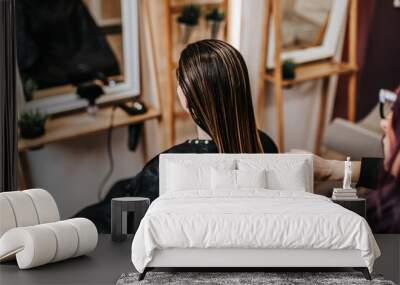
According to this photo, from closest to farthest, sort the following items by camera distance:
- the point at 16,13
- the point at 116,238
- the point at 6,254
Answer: the point at 6,254 → the point at 116,238 → the point at 16,13

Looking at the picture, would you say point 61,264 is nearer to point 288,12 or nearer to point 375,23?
point 288,12

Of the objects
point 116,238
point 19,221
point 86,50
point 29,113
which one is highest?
point 86,50

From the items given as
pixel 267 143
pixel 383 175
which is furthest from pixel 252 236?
pixel 383 175

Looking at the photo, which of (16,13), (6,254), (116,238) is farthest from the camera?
(16,13)

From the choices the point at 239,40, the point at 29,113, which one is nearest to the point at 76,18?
the point at 29,113

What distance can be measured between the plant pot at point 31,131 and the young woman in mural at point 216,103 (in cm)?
98

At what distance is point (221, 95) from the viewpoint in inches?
262

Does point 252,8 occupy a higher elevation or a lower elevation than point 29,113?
higher

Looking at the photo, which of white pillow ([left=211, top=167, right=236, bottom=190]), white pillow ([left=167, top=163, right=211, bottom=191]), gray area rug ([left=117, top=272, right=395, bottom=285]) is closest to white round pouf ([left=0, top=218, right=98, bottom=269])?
gray area rug ([left=117, top=272, right=395, bottom=285])

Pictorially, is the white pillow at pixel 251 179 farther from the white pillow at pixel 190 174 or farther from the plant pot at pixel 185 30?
the plant pot at pixel 185 30

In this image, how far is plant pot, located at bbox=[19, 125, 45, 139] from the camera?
7.14m

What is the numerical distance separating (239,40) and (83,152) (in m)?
1.72

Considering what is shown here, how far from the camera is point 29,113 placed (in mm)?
7145

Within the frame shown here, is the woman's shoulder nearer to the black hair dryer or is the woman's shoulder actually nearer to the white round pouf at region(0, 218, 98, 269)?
the black hair dryer
